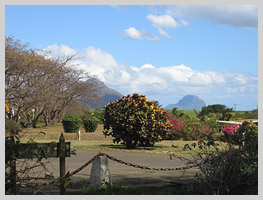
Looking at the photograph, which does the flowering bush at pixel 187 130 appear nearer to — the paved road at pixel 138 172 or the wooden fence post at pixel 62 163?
the paved road at pixel 138 172

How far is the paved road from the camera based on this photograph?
9711 mm

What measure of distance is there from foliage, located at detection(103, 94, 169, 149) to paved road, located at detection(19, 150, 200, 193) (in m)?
1.19

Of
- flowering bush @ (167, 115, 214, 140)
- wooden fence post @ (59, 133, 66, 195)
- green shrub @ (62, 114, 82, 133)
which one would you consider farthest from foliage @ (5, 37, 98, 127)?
wooden fence post @ (59, 133, 66, 195)

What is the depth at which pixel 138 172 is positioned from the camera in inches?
431

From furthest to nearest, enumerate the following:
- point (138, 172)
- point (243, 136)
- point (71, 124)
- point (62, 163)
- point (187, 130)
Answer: point (71, 124) < point (187, 130) < point (138, 172) < point (243, 136) < point (62, 163)

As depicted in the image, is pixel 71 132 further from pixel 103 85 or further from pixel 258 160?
pixel 258 160

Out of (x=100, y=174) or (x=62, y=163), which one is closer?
(x=62, y=163)

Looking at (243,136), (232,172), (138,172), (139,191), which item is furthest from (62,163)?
(243,136)

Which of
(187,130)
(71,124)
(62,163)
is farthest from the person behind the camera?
(71,124)

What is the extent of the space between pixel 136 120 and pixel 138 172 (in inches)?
212

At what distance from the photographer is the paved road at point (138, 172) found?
971 centimetres

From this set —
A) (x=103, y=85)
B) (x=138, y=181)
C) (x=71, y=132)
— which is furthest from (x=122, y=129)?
(x=103, y=85)

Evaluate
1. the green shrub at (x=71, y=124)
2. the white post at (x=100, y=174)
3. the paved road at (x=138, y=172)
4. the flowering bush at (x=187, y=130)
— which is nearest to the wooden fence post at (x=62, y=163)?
the white post at (x=100, y=174)

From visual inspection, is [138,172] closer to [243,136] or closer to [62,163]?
[243,136]
